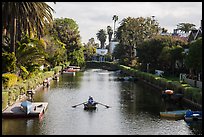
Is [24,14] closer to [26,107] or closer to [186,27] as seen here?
[26,107]

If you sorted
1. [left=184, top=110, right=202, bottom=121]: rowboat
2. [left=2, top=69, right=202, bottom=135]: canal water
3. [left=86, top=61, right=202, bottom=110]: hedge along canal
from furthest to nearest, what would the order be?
[left=86, top=61, right=202, bottom=110]: hedge along canal
[left=184, top=110, right=202, bottom=121]: rowboat
[left=2, top=69, right=202, bottom=135]: canal water

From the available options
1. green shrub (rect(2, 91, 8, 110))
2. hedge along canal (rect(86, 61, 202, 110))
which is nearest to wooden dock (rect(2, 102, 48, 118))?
green shrub (rect(2, 91, 8, 110))

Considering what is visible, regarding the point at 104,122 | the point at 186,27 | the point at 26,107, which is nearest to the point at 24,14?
the point at 26,107

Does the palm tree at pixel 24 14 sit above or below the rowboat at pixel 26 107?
above

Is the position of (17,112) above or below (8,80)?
below

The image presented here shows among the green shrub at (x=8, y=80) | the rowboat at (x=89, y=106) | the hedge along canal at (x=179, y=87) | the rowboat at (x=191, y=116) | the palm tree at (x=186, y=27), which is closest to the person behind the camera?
the rowboat at (x=191, y=116)

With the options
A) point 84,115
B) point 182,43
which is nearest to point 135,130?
point 84,115

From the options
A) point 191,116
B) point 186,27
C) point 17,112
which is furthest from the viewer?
point 186,27

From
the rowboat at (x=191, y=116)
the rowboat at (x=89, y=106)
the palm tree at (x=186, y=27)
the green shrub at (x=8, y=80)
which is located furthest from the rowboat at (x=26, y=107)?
the palm tree at (x=186, y=27)

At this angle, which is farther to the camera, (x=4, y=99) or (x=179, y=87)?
(x=179, y=87)

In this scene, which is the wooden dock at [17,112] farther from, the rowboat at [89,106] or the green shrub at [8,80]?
the rowboat at [89,106]

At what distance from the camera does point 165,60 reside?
6038 centimetres

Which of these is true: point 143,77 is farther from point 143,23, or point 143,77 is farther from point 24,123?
point 24,123

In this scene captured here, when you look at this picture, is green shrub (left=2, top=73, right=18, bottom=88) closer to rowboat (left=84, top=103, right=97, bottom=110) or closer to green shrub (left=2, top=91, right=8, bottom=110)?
green shrub (left=2, top=91, right=8, bottom=110)
